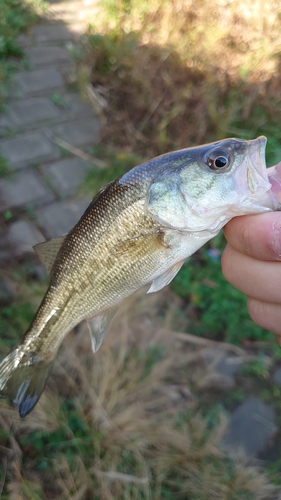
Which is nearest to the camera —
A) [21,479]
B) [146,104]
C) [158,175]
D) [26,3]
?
[158,175]

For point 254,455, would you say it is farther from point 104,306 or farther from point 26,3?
point 26,3

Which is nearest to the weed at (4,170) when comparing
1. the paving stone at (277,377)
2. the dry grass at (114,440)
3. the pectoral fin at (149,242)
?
the dry grass at (114,440)

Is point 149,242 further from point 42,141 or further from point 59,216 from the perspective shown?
point 42,141

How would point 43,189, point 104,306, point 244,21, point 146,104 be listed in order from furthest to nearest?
point 244,21, point 146,104, point 43,189, point 104,306

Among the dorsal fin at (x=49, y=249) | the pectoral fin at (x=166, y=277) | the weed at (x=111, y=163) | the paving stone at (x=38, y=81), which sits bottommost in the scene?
the pectoral fin at (x=166, y=277)

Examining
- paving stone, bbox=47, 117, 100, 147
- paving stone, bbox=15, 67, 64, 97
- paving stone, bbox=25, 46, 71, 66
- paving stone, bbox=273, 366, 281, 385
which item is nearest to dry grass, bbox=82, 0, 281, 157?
paving stone, bbox=47, 117, 100, 147

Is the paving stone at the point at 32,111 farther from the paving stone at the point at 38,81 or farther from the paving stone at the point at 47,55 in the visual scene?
the paving stone at the point at 47,55

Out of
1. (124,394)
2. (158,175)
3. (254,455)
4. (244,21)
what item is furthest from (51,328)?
(244,21)
